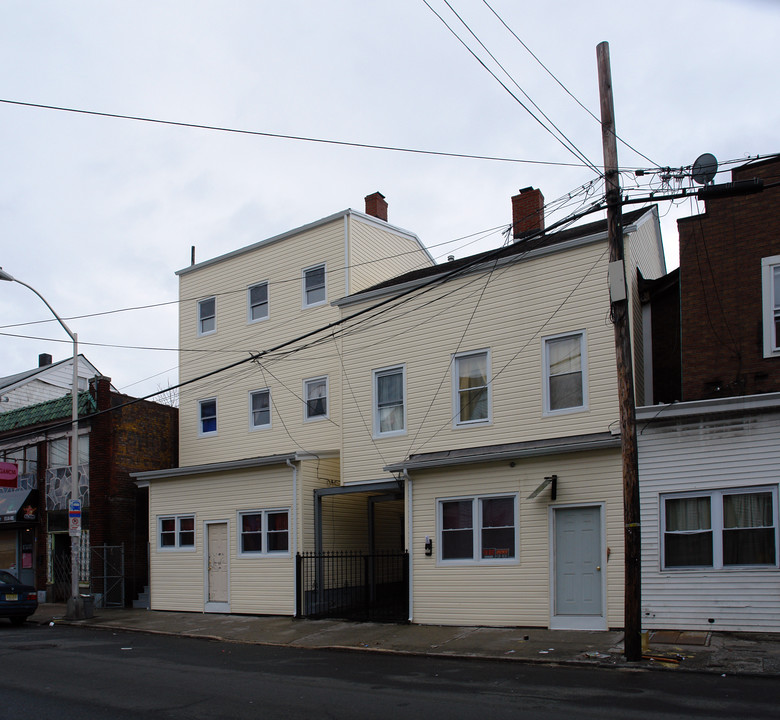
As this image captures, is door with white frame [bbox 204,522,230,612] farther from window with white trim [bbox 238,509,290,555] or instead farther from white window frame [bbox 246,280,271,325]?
white window frame [bbox 246,280,271,325]

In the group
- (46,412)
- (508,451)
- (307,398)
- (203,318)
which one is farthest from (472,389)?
(46,412)

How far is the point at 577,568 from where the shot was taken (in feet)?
50.9

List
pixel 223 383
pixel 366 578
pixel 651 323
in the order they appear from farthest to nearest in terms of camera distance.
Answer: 1. pixel 223 383
2. pixel 366 578
3. pixel 651 323

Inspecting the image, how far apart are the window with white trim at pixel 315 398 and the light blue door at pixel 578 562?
840 cm

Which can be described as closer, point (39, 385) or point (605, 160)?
point (605, 160)

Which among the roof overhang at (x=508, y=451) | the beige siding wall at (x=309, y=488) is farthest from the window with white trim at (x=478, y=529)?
the beige siding wall at (x=309, y=488)

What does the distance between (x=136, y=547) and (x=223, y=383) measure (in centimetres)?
581

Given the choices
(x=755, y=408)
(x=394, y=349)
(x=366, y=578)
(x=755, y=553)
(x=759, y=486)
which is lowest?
(x=366, y=578)

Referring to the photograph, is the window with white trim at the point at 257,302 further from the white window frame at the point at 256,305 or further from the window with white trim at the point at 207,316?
the window with white trim at the point at 207,316

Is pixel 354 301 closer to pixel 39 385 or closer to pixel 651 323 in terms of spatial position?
pixel 651 323

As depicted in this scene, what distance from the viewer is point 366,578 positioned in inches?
823

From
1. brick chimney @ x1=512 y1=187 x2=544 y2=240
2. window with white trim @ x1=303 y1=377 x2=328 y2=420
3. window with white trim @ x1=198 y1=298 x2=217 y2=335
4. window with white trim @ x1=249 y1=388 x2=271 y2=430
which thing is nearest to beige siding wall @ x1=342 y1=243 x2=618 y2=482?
window with white trim @ x1=303 y1=377 x2=328 y2=420

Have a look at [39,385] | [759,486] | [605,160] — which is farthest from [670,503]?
[39,385]

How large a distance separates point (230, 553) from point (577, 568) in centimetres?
970
